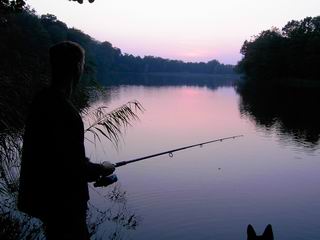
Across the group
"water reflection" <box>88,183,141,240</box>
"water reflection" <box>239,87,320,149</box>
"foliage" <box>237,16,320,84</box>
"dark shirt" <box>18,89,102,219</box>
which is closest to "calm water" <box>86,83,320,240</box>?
"water reflection" <box>88,183,141,240</box>

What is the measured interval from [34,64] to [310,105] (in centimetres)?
4363

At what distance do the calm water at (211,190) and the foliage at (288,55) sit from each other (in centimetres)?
6796

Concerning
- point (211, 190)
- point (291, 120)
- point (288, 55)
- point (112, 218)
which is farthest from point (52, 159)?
point (288, 55)

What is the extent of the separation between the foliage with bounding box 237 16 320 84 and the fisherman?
88.5 m

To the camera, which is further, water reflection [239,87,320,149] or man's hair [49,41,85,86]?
water reflection [239,87,320,149]

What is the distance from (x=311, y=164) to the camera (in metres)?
18.9

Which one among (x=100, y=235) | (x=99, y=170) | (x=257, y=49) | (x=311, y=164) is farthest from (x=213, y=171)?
(x=257, y=49)

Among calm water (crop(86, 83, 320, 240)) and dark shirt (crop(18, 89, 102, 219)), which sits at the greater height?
dark shirt (crop(18, 89, 102, 219))

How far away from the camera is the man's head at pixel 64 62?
3.31 metres

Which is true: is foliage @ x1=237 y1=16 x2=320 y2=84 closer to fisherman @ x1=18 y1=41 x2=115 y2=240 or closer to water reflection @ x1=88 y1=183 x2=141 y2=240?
water reflection @ x1=88 y1=183 x2=141 y2=240

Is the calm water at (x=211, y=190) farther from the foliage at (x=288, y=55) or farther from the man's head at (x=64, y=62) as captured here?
the foliage at (x=288, y=55)

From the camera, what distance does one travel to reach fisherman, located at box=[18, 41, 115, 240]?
316cm

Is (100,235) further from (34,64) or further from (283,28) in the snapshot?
(283,28)

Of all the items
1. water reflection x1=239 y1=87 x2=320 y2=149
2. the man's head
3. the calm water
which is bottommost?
water reflection x1=239 y1=87 x2=320 y2=149
